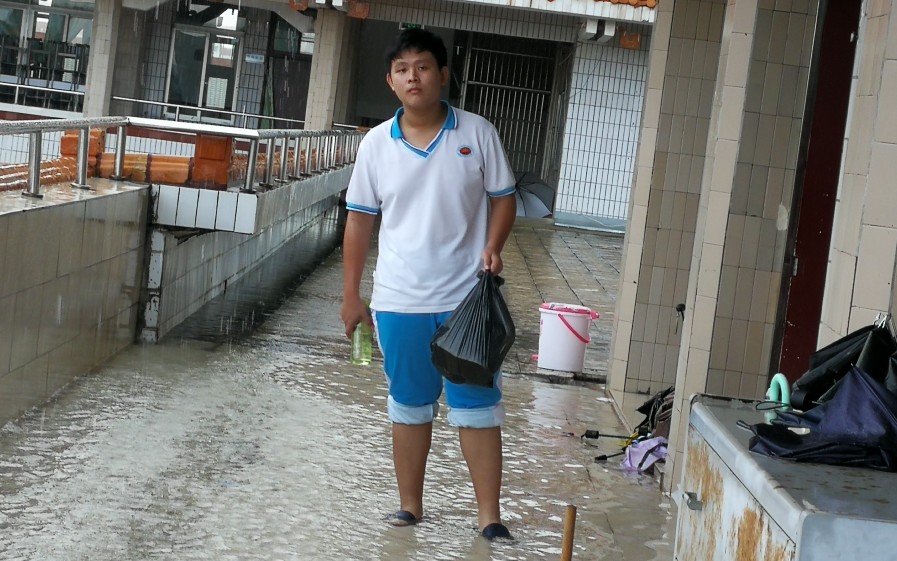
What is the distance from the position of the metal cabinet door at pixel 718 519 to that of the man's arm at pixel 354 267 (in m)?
1.72

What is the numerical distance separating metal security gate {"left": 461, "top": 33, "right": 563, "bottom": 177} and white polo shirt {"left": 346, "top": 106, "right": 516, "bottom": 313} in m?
22.2

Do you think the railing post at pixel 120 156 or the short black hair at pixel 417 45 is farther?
the railing post at pixel 120 156

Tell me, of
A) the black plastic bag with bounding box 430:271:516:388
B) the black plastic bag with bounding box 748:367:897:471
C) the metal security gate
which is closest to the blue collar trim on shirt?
the black plastic bag with bounding box 430:271:516:388

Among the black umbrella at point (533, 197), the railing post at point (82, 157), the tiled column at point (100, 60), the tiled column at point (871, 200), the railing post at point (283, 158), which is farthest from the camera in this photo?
the tiled column at point (100, 60)

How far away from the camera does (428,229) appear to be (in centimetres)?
440

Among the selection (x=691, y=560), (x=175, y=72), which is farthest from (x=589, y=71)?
(x=691, y=560)

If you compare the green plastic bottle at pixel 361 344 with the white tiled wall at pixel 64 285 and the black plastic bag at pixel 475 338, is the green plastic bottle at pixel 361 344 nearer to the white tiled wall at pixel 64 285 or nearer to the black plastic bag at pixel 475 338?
the black plastic bag at pixel 475 338

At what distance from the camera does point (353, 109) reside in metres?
29.1

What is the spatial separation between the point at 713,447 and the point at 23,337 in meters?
3.89

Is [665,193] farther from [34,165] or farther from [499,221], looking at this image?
[34,165]

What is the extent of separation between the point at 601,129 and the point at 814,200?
16958mm

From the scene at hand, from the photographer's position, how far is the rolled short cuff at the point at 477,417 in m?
4.46

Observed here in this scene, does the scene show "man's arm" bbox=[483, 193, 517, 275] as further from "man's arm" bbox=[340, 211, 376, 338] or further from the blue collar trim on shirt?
"man's arm" bbox=[340, 211, 376, 338]

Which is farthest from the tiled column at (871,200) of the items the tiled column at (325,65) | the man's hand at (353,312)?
the tiled column at (325,65)
